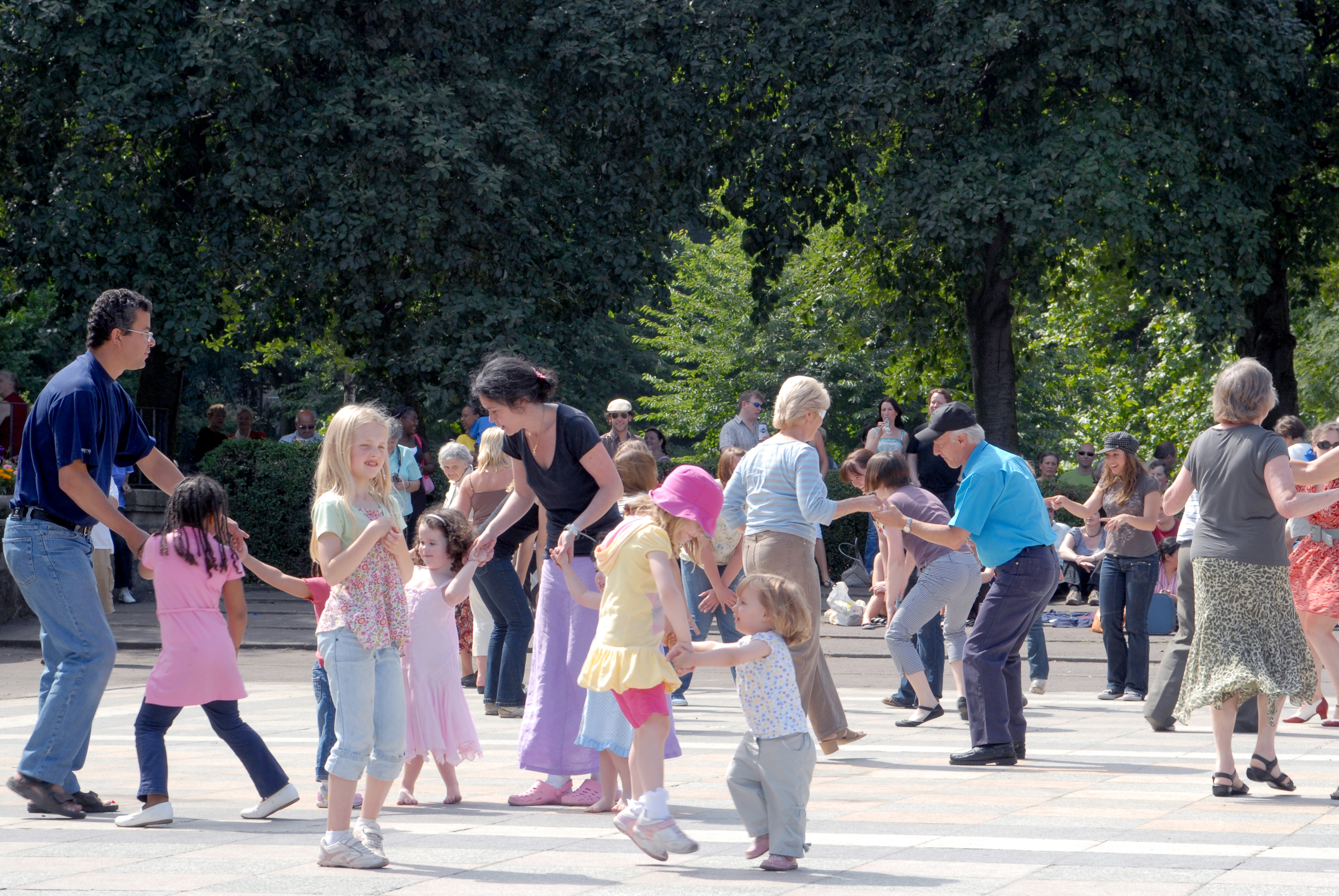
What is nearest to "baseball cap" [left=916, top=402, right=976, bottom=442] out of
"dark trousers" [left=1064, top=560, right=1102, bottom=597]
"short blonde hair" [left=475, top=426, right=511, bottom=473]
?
"short blonde hair" [left=475, top=426, right=511, bottom=473]

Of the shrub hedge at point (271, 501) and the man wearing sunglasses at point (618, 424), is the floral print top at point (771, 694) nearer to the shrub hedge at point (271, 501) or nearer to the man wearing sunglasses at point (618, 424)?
the man wearing sunglasses at point (618, 424)

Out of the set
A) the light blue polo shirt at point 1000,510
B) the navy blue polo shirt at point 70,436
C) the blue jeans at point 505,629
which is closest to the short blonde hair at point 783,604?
the light blue polo shirt at point 1000,510

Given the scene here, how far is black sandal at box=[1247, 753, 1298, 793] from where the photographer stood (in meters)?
6.53

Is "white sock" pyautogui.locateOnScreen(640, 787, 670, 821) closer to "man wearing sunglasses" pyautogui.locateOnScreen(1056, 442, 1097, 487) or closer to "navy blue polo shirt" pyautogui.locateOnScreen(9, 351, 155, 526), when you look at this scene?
"navy blue polo shirt" pyautogui.locateOnScreen(9, 351, 155, 526)

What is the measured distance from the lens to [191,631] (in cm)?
617

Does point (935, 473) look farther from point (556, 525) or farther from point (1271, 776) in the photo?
point (556, 525)

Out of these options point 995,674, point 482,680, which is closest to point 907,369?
point 482,680

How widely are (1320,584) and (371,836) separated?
232 inches

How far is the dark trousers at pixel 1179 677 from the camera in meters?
8.55

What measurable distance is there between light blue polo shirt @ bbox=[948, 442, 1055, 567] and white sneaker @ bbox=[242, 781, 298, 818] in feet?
11.2

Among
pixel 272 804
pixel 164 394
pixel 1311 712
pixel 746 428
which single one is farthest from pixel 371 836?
pixel 164 394

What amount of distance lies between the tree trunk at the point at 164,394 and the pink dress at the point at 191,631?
612 inches

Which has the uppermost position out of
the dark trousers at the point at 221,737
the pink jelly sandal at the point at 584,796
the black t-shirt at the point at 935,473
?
the black t-shirt at the point at 935,473

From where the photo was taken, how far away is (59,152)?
20.9 meters
